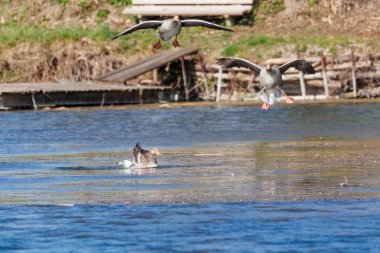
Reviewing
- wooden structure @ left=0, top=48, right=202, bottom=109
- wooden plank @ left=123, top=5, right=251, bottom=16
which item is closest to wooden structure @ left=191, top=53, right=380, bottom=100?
wooden structure @ left=0, top=48, right=202, bottom=109

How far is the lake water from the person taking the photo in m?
17.7

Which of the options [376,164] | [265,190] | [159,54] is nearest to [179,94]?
[159,54]

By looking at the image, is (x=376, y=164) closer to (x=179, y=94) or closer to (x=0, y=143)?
(x=0, y=143)

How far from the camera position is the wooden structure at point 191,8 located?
182ft

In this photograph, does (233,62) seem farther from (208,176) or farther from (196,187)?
(196,187)

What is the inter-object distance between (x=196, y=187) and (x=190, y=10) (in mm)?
33406

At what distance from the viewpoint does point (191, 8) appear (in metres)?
55.8

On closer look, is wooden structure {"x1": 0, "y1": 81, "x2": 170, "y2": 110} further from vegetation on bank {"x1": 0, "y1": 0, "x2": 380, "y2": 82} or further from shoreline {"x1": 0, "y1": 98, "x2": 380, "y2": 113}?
vegetation on bank {"x1": 0, "y1": 0, "x2": 380, "y2": 82}

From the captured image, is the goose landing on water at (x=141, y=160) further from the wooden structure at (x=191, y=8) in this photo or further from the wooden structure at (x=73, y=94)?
the wooden structure at (x=191, y=8)

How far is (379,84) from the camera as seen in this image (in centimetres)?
4969

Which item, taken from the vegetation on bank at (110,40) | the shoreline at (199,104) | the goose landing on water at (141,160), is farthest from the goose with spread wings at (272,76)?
the vegetation on bank at (110,40)

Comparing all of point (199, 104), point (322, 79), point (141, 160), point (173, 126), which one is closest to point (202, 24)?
point (141, 160)

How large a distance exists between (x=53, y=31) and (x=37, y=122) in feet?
52.5

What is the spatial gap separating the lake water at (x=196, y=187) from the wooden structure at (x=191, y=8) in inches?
646
